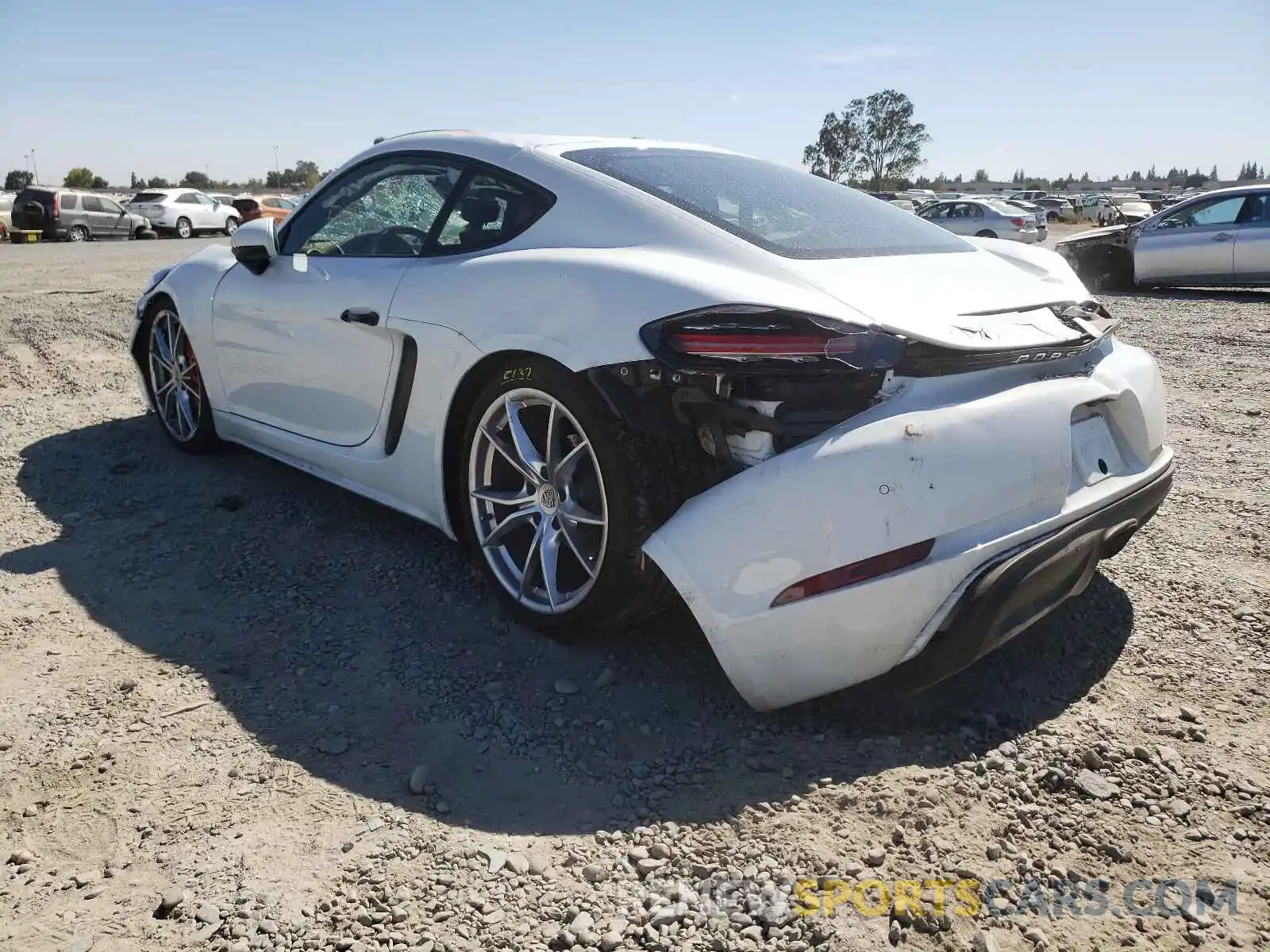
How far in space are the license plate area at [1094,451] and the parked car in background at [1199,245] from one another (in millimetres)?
11540

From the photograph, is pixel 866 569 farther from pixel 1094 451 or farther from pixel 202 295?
pixel 202 295

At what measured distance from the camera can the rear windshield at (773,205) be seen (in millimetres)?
2896

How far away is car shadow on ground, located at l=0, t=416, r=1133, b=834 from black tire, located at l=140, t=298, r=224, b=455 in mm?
744

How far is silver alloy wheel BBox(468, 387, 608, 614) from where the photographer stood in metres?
2.87

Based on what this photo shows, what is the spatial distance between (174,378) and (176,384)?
34 millimetres

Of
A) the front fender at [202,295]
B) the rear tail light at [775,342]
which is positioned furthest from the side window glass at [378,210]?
the rear tail light at [775,342]

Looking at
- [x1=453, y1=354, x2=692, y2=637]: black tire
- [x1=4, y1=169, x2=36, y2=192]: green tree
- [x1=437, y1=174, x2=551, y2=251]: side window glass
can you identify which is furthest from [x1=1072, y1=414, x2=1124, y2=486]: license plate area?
[x1=4, y1=169, x2=36, y2=192]: green tree

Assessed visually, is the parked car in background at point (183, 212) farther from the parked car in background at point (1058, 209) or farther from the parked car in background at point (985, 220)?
the parked car in background at point (1058, 209)

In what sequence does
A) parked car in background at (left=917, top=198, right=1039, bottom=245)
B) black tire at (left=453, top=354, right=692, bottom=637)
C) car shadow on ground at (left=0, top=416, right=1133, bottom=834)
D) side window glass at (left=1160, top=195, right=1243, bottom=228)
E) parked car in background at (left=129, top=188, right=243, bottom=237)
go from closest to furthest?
car shadow on ground at (left=0, top=416, right=1133, bottom=834)
black tire at (left=453, top=354, right=692, bottom=637)
side window glass at (left=1160, top=195, right=1243, bottom=228)
parked car in background at (left=917, top=198, right=1039, bottom=245)
parked car in background at (left=129, top=188, right=243, bottom=237)

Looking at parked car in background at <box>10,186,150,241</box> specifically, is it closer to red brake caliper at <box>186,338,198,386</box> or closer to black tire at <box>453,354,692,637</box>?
red brake caliper at <box>186,338,198,386</box>

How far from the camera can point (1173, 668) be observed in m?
2.87

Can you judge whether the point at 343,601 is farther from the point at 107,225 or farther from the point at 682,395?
the point at 107,225

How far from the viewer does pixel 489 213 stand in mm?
3270

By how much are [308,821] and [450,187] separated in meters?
2.13
